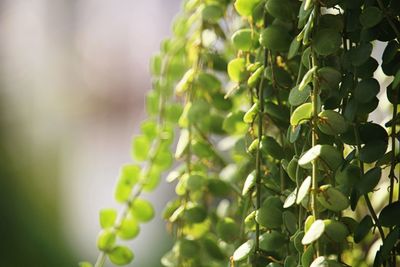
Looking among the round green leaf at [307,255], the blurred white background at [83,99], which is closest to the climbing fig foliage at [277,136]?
the round green leaf at [307,255]

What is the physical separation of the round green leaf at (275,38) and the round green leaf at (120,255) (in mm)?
276

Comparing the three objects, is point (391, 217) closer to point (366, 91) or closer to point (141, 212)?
point (366, 91)

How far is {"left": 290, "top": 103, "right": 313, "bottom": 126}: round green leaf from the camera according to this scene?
1.44 ft

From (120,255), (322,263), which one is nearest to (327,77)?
(322,263)

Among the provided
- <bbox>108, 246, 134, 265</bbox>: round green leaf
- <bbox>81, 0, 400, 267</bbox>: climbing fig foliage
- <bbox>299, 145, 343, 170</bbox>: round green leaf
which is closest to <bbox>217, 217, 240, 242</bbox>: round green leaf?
<bbox>81, 0, 400, 267</bbox>: climbing fig foliage

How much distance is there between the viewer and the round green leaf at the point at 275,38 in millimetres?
519

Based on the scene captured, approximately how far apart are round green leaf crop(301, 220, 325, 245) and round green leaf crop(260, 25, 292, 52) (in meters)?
0.17

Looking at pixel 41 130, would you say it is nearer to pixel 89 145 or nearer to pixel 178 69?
pixel 89 145

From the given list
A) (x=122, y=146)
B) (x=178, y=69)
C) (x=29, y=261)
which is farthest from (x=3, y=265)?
(x=122, y=146)

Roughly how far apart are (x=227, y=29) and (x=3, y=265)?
1138mm

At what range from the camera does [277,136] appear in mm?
630

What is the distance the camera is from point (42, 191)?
9.12ft

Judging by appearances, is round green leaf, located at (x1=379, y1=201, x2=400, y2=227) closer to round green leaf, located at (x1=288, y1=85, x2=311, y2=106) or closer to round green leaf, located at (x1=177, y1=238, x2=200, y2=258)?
round green leaf, located at (x1=288, y1=85, x2=311, y2=106)

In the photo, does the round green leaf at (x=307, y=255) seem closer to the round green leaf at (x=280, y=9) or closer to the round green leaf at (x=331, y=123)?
the round green leaf at (x=331, y=123)
